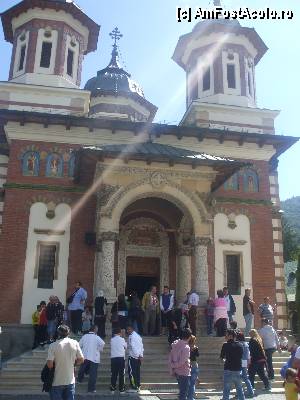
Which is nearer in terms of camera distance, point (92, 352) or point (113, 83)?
point (92, 352)

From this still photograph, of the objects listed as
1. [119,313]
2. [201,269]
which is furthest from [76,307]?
[201,269]

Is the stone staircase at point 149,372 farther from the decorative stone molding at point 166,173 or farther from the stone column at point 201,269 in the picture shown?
the decorative stone molding at point 166,173

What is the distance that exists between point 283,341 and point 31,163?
1144cm

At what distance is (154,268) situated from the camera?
1975cm

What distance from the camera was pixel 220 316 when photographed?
14664 millimetres

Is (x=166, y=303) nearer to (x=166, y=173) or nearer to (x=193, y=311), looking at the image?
(x=193, y=311)

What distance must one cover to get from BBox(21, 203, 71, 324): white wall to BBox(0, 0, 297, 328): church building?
4 cm

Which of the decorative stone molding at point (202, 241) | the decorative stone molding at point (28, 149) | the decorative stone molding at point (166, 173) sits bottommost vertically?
the decorative stone molding at point (202, 241)

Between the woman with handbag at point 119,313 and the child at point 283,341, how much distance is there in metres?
5.33

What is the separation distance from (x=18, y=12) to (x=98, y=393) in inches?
718

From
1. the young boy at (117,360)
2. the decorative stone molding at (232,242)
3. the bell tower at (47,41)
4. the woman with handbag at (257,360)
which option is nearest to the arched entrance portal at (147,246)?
the decorative stone molding at (232,242)

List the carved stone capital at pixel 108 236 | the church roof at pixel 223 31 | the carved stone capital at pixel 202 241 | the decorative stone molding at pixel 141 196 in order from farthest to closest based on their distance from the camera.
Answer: the church roof at pixel 223 31
the carved stone capital at pixel 202 241
the decorative stone molding at pixel 141 196
the carved stone capital at pixel 108 236

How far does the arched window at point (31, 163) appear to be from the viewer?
18.8m

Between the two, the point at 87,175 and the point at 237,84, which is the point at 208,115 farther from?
the point at 87,175
